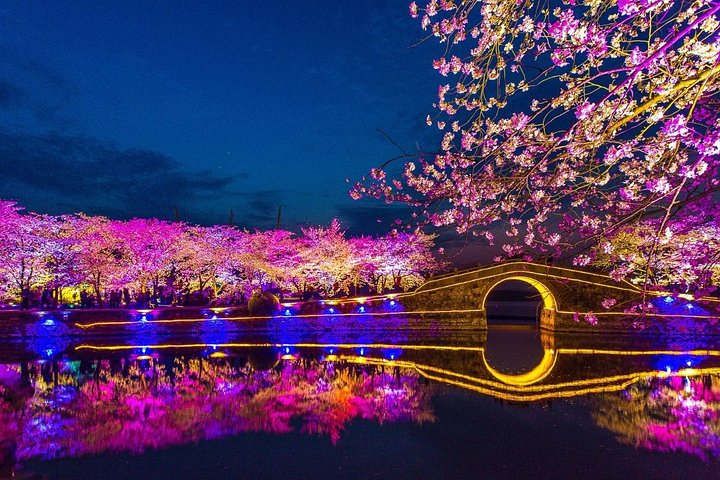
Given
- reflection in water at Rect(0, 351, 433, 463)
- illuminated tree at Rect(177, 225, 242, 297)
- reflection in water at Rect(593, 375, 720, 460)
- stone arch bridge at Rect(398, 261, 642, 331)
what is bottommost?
reflection in water at Rect(0, 351, 433, 463)

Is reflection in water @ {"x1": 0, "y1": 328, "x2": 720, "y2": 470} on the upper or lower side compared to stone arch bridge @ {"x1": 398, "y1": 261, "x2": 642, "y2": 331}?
lower

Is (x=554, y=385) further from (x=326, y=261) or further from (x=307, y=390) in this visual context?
(x=326, y=261)

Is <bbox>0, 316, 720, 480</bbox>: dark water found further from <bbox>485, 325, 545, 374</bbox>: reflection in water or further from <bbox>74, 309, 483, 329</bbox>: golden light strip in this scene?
<bbox>74, 309, 483, 329</bbox>: golden light strip

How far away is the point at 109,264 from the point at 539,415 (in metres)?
29.3

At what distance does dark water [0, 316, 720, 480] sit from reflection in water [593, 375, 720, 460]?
39 mm


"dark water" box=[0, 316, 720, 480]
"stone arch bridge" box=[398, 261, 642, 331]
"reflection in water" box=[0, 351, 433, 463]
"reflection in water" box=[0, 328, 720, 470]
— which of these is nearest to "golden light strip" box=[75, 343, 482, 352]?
"reflection in water" box=[0, 328, 720, 470]

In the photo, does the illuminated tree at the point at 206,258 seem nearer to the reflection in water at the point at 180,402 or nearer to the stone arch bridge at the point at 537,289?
the stone arch bridge at the point at 537,289

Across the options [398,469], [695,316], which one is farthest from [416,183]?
[695,316]

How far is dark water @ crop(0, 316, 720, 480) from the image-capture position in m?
6.87

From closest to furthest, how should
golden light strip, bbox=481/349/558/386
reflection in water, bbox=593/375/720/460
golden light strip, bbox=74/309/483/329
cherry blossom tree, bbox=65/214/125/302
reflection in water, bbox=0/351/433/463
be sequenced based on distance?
reflection in water, bbox=593/375/720/460, reflection in water, bbox=0/351/433/463, golden light strip, bbox=481/349/558/386, golden light strip, bbox=74/309/483/329, cherry blossom tree, bbox=65/214/125/302

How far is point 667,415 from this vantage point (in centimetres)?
927

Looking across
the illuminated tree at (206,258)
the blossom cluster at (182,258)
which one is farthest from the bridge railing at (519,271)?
the illuminated tree at (206,258)

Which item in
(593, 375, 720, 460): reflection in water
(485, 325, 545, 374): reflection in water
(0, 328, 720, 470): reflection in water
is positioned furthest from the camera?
A: (485, 325, 545, 374): reflection in water

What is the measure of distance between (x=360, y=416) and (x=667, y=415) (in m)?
6.51
